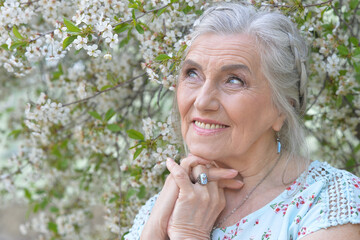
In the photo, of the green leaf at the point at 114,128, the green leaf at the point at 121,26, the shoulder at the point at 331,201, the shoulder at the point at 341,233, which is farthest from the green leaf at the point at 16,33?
the shoulder at the point at 341,233

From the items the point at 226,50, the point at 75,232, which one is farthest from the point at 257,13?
the point at 75,232

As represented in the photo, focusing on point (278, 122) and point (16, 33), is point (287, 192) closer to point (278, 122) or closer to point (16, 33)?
point (278, 122)

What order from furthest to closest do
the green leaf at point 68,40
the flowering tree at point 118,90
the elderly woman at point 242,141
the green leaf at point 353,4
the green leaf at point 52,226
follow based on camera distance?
1. the green leaf at point 52,226
2. the green leaf at point 353,4
3. the flowering tree at point 118,90
4. the green leaf at point 68,40
5. the elderly woman at point 242,141

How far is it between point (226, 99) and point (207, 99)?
0.27 ft

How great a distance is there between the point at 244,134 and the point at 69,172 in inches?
96.8

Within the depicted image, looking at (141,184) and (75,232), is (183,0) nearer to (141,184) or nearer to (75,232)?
(141,184)

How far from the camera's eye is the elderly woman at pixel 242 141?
2.07 meters

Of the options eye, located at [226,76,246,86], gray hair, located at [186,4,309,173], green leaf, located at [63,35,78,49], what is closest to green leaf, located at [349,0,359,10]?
gray hair, located at [186,4,309,173]

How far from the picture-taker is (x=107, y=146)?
3.28m

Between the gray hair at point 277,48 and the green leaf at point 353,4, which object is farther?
the green leaf at point 353,4

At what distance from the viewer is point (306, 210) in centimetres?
194

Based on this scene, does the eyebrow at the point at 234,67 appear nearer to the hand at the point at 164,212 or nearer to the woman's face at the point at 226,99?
the woman's face at the point at 226,99

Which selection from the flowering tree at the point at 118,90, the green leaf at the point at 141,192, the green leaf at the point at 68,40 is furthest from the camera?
the green leaf at the point at 141,192

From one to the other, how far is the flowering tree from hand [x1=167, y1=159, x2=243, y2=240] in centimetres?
41
